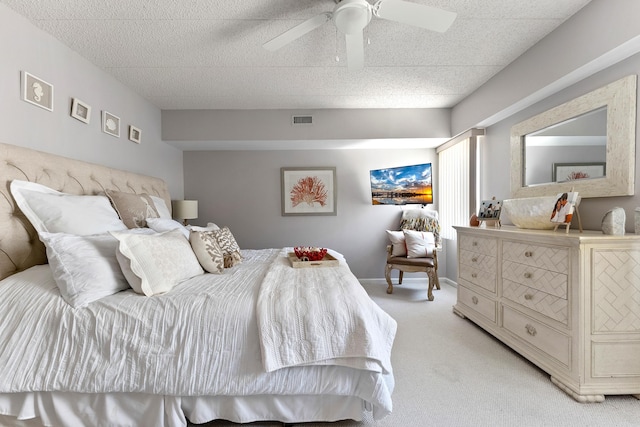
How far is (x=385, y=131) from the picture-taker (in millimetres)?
3617

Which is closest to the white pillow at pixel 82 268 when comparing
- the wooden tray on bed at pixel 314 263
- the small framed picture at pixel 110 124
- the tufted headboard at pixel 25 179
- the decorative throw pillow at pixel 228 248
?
the tufted headboard at pixel 25 179

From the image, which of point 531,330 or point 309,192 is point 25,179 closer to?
point 309,192

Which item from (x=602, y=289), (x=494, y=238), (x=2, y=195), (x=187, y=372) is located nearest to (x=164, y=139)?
(x=2, y=195)

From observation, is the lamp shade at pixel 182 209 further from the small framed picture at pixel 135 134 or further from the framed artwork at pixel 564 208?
the framed artwork at pixel 564 208

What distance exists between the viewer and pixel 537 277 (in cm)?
191

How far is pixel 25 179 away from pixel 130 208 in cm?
61

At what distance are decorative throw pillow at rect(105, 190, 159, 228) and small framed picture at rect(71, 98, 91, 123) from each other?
666 millimetres

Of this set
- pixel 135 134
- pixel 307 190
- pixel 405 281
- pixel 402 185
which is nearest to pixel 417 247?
pixel 405 281

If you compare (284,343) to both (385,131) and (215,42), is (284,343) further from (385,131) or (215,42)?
(385,131)

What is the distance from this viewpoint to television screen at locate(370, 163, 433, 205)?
4.00 metres

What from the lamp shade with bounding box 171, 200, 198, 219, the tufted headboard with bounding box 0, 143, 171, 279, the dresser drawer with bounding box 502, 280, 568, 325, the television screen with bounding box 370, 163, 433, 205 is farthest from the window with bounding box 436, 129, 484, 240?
the tufted headboard with bounding box 0, 143, 171, 279

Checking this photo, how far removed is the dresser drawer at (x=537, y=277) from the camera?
172cm

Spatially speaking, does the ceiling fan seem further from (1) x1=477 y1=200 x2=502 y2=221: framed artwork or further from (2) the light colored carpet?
(2) the light colored carpet

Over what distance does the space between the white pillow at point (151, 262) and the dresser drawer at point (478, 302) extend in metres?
2.43
